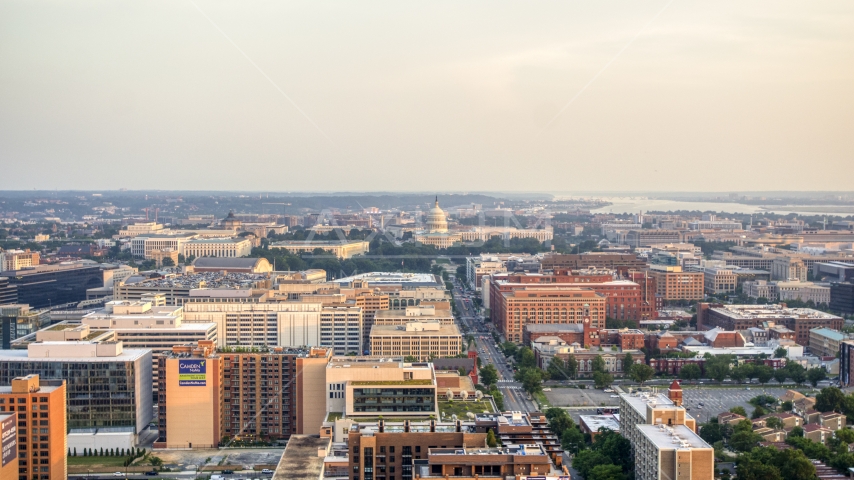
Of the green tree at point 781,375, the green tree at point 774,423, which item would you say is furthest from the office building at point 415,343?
the green tree at point 774,423

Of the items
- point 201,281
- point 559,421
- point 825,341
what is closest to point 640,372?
point 559,421

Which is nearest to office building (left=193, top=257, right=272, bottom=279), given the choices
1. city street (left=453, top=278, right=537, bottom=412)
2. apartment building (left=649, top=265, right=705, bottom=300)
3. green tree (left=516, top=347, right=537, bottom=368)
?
city street (left=453, top=278, right=537, bottom=412)

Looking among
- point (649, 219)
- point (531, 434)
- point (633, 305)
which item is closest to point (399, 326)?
point (633, 305)

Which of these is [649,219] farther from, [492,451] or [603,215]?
[492,451]

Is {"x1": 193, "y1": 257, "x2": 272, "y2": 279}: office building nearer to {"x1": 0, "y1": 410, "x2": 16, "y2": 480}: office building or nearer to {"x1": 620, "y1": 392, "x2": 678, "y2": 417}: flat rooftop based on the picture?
{"x1": 620, "y1": 392, "x2": 678, "y2": 417}: flat rooftop

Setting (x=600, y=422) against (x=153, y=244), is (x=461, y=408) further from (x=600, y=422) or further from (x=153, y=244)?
(x=153, y=244)

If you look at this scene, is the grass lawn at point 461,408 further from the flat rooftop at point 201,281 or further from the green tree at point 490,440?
the flat rooftop at point 201,281
